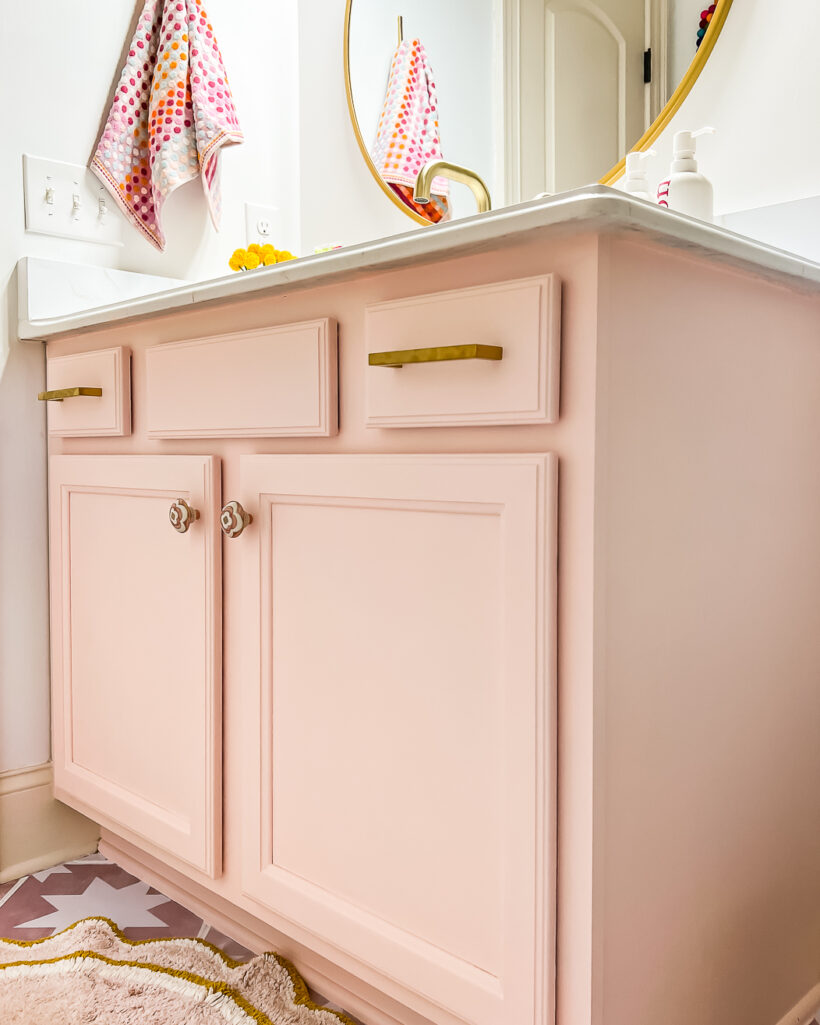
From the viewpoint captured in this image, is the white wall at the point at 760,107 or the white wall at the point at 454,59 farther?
the white wall at the point at 454,59

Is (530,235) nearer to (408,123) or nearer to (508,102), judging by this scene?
(508,102)

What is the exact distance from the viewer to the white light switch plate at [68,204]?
151 cm

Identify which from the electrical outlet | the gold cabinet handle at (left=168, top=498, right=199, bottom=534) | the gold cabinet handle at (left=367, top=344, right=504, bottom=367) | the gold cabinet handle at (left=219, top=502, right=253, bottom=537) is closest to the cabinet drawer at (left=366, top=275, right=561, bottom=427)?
the gold cabinet handle at (left=367, top=344, right=504, bottom=367)

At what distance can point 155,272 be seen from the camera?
1.72 metres

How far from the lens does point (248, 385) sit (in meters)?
1.07

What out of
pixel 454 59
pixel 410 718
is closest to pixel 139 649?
pixel 410 718

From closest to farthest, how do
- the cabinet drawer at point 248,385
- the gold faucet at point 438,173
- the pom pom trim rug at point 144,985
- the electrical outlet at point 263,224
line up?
the cabinet drawer at point 248,385, the pom pom trim rug at point 144,985, the gold faucet at point 438,173, the electrical outlet at point 263,224

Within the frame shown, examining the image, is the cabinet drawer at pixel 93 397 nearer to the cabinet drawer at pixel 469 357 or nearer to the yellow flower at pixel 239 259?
the yellow flower at pixel 239 259

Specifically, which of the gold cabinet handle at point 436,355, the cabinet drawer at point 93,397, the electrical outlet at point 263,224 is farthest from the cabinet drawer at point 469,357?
the electrical outlet at point 263,224

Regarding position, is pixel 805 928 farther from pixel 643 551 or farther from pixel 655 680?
pixel 643 551

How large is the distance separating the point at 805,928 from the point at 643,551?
2.07 feet

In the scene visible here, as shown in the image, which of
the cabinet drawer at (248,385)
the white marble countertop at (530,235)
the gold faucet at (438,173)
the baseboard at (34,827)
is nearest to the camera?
the white marble countertop at (530,235)

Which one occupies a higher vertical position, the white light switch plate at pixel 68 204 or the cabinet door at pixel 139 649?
the white light switch plate at pixel 68 204

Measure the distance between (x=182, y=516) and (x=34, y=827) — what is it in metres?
0.75
